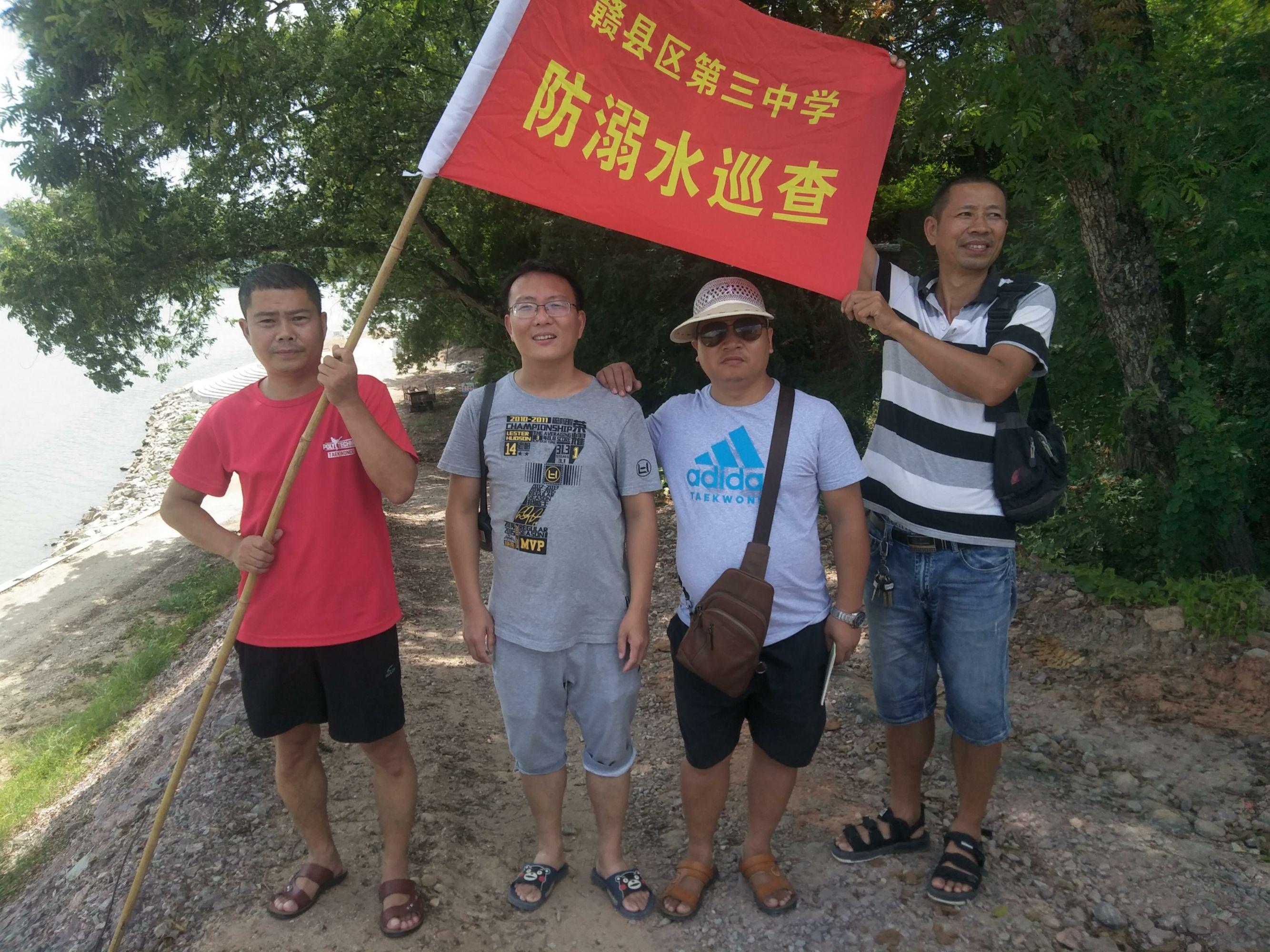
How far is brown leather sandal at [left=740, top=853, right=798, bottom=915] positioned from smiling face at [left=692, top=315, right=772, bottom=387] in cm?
161

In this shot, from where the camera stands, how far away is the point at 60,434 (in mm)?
29906

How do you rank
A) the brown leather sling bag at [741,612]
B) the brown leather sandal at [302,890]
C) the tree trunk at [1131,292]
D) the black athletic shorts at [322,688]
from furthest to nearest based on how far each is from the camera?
the tree trunk at [1131,292] → the brown leather sandal at [302,890] → the black athletic shorts at [322,688] → the brown leather sling bag at [741,612]

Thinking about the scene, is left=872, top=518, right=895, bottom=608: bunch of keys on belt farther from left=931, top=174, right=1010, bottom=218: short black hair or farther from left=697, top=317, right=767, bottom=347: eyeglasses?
left=931, top=174, right=1010, bottom=218: short black hair

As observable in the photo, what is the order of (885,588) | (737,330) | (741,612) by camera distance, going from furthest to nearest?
(885,588), (737,330), (741,612)

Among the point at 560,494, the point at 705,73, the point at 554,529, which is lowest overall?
the point at 554,529


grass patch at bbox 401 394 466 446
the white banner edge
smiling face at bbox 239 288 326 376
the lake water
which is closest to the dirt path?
smiling face at bbox 239 288 326 376

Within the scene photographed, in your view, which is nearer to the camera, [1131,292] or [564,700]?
[564,700]

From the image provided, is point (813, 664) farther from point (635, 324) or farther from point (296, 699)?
point (635, 324)

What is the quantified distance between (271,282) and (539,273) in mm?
832

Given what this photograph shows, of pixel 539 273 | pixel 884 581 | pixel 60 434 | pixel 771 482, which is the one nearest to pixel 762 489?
pixel 771 482

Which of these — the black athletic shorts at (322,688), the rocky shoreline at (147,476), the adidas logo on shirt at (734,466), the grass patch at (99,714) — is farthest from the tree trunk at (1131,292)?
the rocky shoreline at (147,476)

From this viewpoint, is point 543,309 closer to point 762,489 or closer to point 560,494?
point 560,494

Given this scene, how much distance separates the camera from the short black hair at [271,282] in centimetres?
263

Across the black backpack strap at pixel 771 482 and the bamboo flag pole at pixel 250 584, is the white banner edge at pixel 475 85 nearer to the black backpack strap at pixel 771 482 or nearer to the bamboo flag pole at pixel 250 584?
the bamboo flag pole at pixel 250 584
